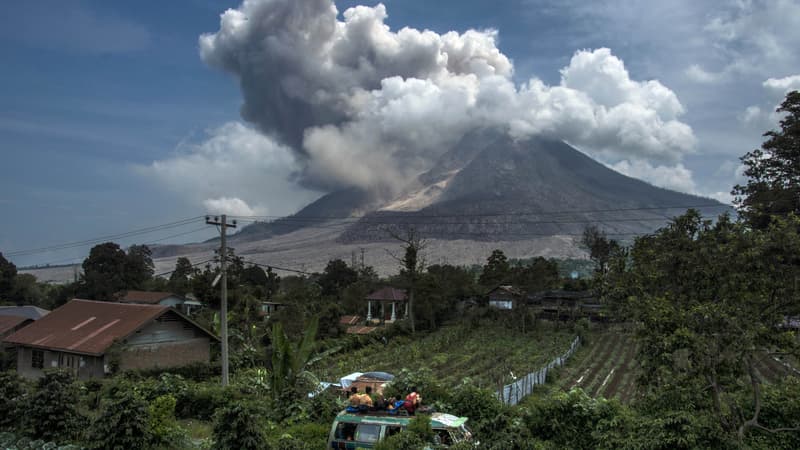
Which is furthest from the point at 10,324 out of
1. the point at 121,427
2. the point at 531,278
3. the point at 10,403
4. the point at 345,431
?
the point at 531,278

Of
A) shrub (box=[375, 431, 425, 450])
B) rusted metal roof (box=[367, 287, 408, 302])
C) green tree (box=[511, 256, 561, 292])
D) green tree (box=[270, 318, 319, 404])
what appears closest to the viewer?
shrub (box=[375, 431, 425, 450])

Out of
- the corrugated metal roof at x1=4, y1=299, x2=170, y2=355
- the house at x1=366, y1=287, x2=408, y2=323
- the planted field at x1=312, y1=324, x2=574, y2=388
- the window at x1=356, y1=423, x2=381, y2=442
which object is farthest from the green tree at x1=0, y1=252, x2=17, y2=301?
the window at x1=356, y1=423, x2=381, y2=442

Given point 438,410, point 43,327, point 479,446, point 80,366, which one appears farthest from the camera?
point 43,327

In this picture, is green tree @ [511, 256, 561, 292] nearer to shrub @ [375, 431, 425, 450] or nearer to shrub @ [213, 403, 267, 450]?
shrub @ [375, 431, 425, 450]

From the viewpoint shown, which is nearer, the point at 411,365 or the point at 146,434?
the point at 146,434

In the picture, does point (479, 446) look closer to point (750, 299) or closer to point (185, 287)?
point (750, 299)

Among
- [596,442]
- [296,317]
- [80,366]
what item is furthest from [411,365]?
[596,442]
